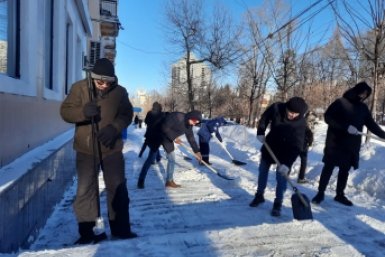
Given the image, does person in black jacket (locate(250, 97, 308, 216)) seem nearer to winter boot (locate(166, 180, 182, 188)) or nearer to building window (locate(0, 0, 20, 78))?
winter boot (locate(166, 180, 182, 188))

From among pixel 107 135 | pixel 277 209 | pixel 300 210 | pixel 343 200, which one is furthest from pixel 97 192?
pixel 343 200

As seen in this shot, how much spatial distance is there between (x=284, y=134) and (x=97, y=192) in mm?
2525

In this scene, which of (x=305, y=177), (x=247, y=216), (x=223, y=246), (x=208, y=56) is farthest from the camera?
(x=208, y=56)

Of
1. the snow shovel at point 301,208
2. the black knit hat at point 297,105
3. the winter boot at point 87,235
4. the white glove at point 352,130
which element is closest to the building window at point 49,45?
the winter boot at point 87,235

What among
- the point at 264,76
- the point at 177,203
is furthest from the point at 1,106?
the point at 264,76

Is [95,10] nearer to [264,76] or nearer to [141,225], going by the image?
[264,76]

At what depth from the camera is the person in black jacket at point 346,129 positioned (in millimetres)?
5484

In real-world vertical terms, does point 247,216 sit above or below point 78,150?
below

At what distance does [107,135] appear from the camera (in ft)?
11.3

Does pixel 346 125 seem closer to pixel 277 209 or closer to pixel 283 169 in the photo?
Result: pixel 283 169

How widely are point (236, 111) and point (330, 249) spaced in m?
42.3

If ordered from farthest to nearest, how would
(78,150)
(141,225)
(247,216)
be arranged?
(247,216), (141,225), (78,150)

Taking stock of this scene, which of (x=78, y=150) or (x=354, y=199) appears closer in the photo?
(x=78, y=150)

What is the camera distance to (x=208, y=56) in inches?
983
